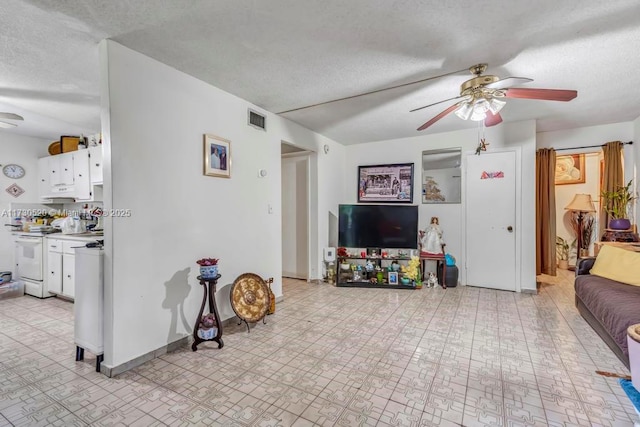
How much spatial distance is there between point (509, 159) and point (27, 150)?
280 inches

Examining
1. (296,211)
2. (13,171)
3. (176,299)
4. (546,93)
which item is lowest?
(176,299)

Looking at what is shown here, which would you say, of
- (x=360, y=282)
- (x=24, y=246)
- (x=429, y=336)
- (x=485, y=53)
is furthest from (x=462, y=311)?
(x=24, y=246)

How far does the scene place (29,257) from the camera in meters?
3.92

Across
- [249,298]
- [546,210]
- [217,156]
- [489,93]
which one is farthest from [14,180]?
[546,210]

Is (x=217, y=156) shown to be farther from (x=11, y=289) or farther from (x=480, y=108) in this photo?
(x=11, y=289)

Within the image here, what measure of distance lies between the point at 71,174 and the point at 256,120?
9.62 ft

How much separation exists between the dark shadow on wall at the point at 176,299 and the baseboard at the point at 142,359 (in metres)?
0.04

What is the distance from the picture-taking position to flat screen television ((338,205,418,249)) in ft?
14.2

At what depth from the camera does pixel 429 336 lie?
258 centimetres

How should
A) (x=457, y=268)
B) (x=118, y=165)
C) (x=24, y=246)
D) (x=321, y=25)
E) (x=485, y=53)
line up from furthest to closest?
(x=457, y=268) < (x=24, y=246) < (x=485, y=53) < (x=118, y=165) < (x=321, y=25)

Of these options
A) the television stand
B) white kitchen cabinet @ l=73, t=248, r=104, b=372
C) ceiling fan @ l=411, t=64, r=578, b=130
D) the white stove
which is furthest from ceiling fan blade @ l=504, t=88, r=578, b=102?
the white stove

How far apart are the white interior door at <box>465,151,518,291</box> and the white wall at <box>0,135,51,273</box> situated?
662 centimetres

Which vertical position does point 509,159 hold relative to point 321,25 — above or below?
below

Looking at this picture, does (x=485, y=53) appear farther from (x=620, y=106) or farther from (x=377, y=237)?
(x=377, y=237)
